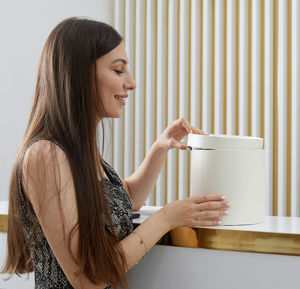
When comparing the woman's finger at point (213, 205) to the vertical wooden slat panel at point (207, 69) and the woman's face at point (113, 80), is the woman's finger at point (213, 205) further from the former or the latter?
the vertical wooden slat panel at point (207, 69)

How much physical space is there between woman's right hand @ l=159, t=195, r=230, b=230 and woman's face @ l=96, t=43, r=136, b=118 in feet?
0.82

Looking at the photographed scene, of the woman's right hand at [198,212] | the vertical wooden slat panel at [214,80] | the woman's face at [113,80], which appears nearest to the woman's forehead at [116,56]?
the woman's face at [113,80]

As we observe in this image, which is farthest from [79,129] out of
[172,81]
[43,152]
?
[172,81]

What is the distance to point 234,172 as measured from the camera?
0.97 metres

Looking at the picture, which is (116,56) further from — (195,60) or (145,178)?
(195,60)

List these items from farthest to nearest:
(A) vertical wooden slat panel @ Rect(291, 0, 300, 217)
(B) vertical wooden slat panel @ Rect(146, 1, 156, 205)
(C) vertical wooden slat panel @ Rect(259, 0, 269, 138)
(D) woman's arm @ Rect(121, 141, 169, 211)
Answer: (B) vertical wooden slat panel @ Rect(146, 1, 156, 205)
(C) vertical wooden slat panel @ Rect(259, 0, 269, 138)
(A) vertical wooden slat panel @ Rect(291, 0, 300, 217)
(D) woman's arm @ Rect(121, 141, 169, 211)

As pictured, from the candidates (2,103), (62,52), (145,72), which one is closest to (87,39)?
(62,52)

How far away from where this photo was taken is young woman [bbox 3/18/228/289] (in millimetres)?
947

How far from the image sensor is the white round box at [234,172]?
0.97 metres

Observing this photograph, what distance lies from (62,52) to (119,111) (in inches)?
6.7

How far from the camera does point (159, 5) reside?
2.99m

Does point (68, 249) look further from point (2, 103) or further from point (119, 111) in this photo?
point (2, 103)

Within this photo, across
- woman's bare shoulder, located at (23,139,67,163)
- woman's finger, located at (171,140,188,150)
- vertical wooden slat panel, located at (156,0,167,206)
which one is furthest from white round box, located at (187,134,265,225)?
vertical wooden slat panel, located at (156,0,167,206)

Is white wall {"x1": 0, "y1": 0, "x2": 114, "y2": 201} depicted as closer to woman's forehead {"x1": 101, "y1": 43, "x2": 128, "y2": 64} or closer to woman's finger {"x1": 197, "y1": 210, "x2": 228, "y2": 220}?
woman's forehead {"x1": 101, "y1": 43, "x2": 128, "y2": 64}
